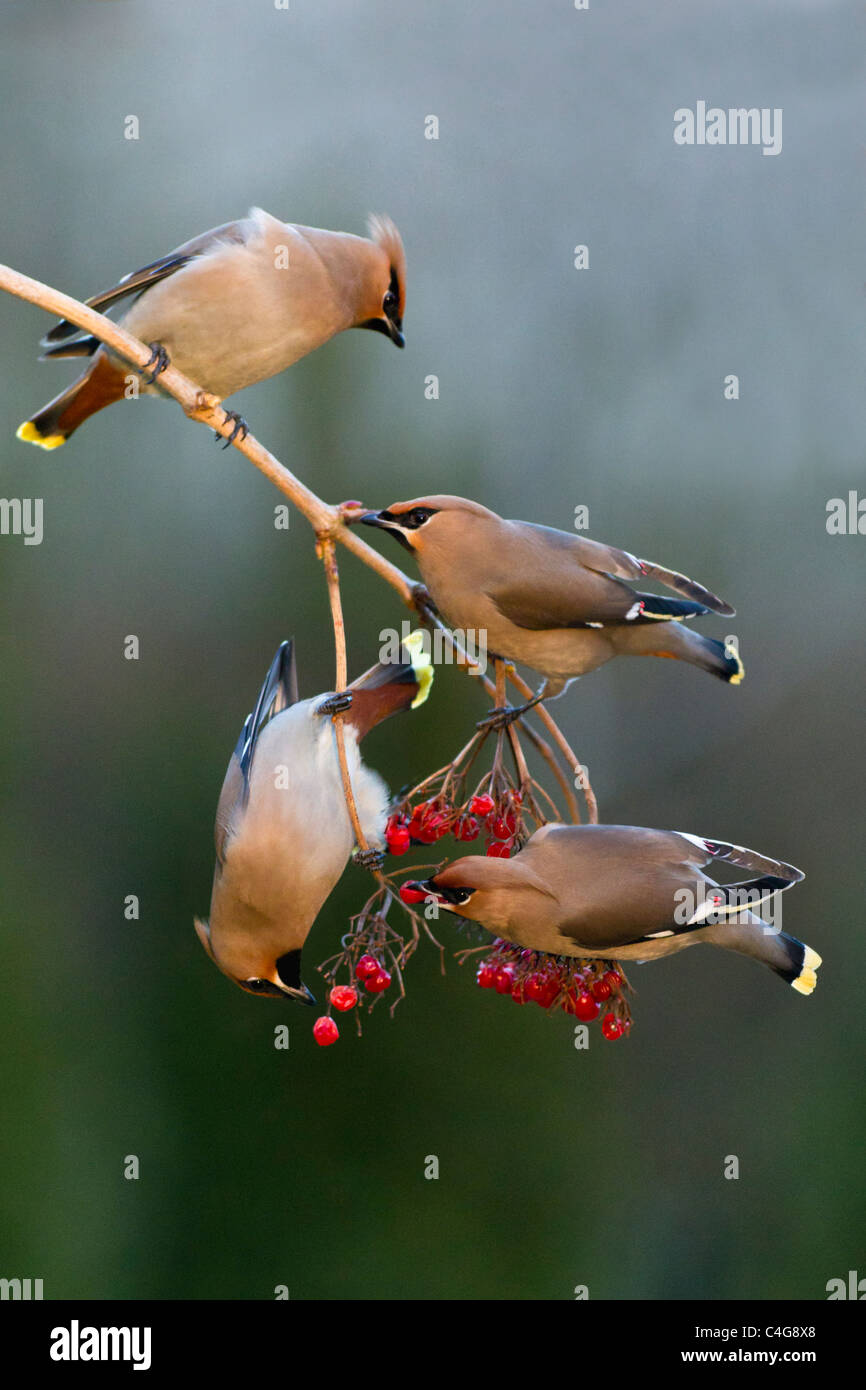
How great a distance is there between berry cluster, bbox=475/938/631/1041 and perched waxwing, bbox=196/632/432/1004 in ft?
1.16

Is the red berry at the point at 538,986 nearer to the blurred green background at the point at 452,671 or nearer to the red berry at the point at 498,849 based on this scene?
the red berry at the point at 498,849

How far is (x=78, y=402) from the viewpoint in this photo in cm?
303

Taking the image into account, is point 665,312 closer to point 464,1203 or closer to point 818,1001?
point 818,1001

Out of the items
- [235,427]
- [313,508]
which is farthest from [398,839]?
[235,427]

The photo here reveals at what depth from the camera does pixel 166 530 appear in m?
6.34

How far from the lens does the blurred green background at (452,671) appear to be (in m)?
5.99

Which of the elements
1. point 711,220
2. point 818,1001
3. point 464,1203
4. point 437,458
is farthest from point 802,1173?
point 711,220

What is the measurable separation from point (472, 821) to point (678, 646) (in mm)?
498

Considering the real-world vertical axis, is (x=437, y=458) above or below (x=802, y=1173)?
above

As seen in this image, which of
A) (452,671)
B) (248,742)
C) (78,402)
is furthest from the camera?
(452,671)

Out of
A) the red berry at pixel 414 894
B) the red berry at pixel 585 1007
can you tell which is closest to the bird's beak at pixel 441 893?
the red berry at pixel 414 894

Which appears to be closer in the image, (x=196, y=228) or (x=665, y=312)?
(x=196, y=228)

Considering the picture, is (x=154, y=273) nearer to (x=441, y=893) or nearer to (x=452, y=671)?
(x=441, y=893)

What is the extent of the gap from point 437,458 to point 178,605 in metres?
1.42
